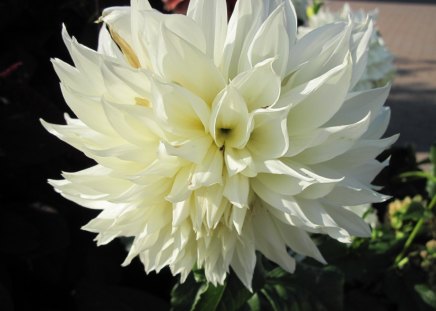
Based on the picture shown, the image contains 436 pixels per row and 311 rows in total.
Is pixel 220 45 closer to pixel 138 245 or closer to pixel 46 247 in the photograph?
pixel 138 245

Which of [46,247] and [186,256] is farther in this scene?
[46,247]

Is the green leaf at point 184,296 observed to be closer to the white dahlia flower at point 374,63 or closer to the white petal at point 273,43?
the white petal at point 273,43

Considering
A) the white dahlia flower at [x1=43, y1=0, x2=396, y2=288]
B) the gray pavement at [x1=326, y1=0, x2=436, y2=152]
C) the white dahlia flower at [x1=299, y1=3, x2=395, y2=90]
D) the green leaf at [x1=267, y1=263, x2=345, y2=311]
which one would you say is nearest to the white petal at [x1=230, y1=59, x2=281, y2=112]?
the white dahlia flower at [x1=43, y1=0, x2=396, y2=288]

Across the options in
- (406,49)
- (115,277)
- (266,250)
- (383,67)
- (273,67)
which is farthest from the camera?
(406,49)

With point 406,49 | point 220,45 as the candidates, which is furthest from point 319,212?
point 406,49

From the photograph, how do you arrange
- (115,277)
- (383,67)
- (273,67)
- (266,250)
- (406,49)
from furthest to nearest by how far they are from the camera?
(406,49) → (383,67) → (115,277) → (266,250) → (273,67)

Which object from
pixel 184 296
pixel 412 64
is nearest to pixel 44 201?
pixel 184 296
